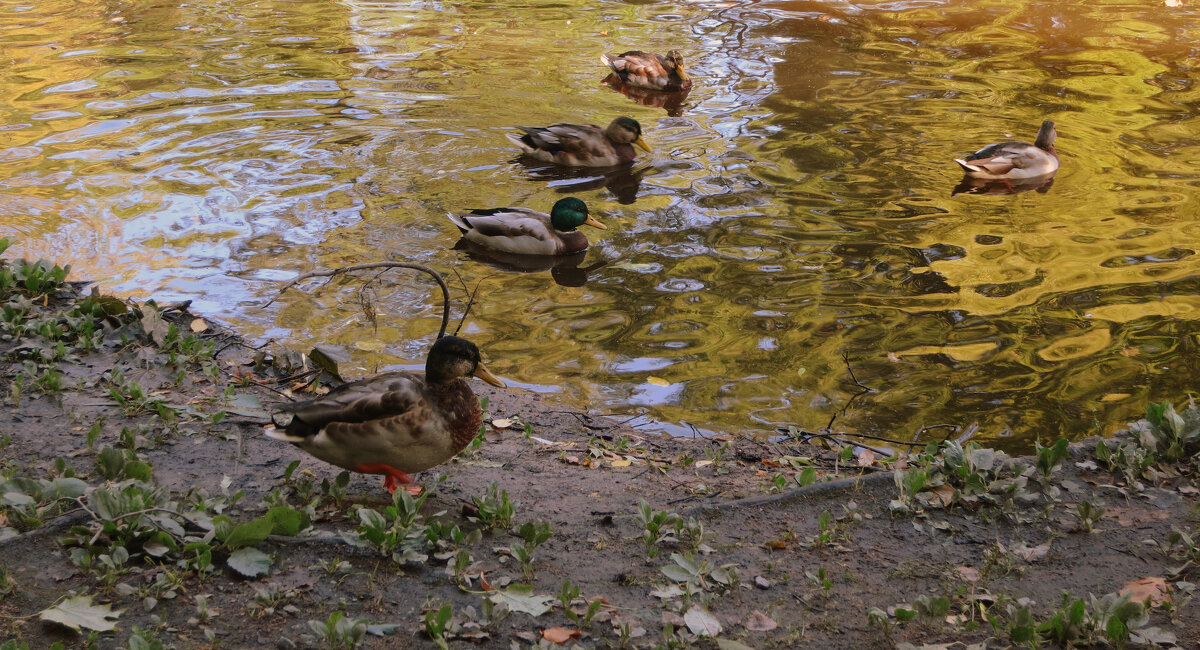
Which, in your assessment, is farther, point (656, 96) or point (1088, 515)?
point (656, 96)

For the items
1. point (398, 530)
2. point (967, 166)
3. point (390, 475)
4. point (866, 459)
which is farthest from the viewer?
point (967, 166)

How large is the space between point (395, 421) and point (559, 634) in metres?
1.20

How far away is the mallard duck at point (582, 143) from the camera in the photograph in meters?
10.4

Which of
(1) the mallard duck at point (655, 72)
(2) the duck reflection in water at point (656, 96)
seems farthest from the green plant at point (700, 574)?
(1) the mallard duck at point (655, 72)

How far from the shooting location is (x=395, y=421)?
4.04 meters

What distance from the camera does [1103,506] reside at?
Result: 4.05 metres

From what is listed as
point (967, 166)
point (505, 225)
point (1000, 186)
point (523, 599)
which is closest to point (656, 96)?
point (967, 166)

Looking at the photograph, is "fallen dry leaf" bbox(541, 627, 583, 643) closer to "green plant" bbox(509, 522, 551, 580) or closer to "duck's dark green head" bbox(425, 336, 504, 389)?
"green plant" bbox(509, 522, 551, 580)

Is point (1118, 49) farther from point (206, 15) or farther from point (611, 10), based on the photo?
point (206, 15)

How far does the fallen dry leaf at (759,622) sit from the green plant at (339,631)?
1306 millimetres

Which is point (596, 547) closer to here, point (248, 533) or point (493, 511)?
point (493, 511)

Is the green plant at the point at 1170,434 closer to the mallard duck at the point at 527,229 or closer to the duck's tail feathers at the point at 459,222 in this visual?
the mallard duck at the point at 527,229

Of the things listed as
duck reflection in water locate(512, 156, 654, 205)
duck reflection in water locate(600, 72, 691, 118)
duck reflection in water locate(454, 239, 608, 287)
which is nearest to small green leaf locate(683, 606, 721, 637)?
duck reflection in water locate(454, 239, 608, 287)

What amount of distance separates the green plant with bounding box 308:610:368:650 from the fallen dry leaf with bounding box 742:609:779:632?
1.31 m
